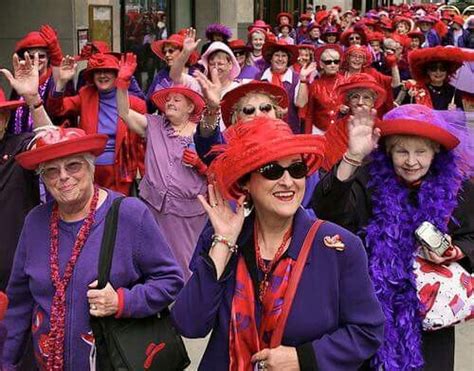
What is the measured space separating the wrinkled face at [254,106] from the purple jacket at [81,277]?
1325 mm

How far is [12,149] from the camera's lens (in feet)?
13.5

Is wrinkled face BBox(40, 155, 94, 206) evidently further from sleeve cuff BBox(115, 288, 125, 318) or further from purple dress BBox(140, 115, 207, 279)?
purple dress BBox(140, 115, 207, 279)

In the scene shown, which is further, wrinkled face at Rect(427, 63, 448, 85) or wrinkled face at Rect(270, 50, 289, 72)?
wrinkled face at Rect(270, 50, 289, 72)

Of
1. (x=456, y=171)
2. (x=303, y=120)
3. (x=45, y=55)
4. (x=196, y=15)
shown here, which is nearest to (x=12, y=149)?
(x=456, y=171)

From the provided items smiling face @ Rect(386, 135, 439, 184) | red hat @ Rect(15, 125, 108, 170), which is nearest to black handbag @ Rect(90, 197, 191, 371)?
red hat @ Rect(15, 125, 108, 170)

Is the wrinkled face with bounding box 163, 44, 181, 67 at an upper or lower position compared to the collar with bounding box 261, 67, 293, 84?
upper

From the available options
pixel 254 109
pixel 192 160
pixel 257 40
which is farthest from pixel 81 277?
pixel 257 40

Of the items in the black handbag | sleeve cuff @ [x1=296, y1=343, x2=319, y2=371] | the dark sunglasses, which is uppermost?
the dark sunglasses

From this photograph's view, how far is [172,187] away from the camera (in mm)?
5770

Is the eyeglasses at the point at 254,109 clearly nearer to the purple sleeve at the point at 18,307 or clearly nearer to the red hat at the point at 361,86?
the red hat at the point at 361,86

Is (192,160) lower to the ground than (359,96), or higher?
lower

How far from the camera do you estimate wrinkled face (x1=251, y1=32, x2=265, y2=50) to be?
1084cm

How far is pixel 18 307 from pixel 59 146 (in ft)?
2.24

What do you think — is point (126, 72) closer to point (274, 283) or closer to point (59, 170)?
point (59, 170)
